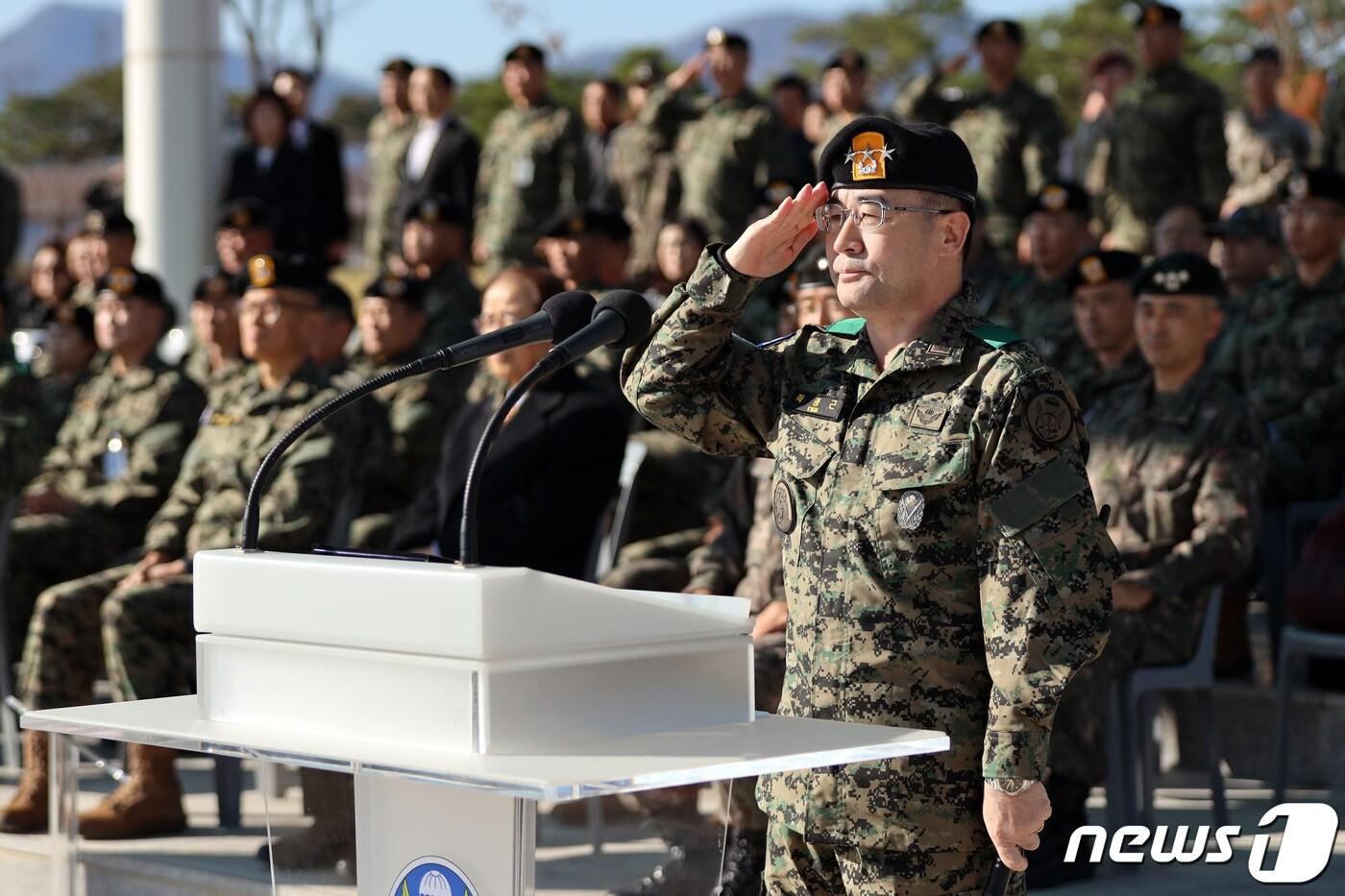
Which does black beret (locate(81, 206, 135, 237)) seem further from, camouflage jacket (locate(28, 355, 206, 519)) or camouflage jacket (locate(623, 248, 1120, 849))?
camouflage jacket (locate(623, 248, 1120, 849))

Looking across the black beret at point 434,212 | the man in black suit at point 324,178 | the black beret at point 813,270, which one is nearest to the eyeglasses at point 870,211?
the black beret at point 813,270

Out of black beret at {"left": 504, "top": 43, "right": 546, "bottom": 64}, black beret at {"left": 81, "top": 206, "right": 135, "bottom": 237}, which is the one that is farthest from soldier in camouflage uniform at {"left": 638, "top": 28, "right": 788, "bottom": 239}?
black beret at {"left": 81, "top": 206, "right": 135, "bottom": 237}

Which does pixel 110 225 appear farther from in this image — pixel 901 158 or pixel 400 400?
pixel 901 158

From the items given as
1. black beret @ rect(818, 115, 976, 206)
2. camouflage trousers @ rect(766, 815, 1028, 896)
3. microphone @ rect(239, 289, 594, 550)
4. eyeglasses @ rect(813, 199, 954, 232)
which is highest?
black beret @ rect(818, 115, 976, 206)

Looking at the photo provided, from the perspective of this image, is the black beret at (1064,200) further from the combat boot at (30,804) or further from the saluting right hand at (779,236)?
the saluting right hand at (779,236)

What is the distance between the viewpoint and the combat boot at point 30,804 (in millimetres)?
4820

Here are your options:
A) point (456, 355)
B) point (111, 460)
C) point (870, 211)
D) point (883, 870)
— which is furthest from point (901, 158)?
point (111, 460)

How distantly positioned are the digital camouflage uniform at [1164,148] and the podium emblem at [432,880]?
6.48 meters

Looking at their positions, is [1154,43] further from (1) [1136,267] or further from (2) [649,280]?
(1) [1136,267]

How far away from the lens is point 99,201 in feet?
35.7

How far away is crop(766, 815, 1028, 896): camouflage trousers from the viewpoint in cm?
239

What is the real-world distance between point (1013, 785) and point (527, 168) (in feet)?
22.1

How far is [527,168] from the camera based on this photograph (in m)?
8.67

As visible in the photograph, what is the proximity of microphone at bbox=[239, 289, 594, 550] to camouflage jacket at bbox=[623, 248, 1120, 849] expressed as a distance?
0.24 metres
